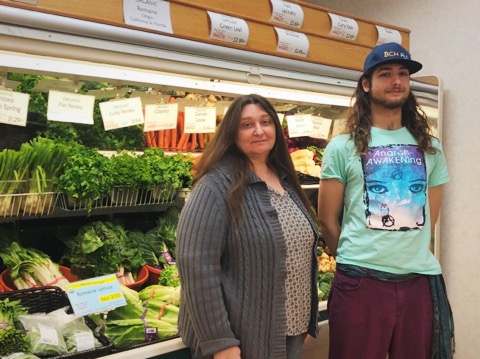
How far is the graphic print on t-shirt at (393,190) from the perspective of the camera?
6.93ft

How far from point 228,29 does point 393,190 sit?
1151 millimetres

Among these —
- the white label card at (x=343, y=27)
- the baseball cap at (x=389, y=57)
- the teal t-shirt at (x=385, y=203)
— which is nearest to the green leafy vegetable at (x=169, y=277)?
the teal t-shirt at (x=385, y=203)

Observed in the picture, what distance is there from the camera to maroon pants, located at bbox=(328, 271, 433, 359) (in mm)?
2078

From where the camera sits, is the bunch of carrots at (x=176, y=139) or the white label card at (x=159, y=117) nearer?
the white label card at (x=159, y=117)

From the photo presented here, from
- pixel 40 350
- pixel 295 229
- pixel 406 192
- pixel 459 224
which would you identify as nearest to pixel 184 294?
pixel 295 229

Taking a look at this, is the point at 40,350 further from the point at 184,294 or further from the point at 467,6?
the point at 467,6

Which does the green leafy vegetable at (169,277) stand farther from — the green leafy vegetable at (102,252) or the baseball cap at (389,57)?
the baseball cap at (389,57)

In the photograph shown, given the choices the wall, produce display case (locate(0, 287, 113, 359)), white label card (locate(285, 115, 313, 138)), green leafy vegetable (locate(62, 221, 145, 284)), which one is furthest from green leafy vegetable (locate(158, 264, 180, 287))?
the wall

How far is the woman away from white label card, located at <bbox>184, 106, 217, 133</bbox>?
0.74 meters

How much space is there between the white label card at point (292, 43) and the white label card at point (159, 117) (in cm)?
70

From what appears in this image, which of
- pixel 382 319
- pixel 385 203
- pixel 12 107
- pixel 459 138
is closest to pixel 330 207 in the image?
pixel 385 203

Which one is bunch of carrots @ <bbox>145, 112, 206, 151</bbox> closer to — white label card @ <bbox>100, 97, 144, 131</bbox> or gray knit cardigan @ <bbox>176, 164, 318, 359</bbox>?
white label card @ <bbox>100, 97, 144, 131</bbox>

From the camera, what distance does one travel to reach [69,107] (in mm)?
2076

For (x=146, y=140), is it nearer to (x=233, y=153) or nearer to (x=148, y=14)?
(x=148, y=14)
